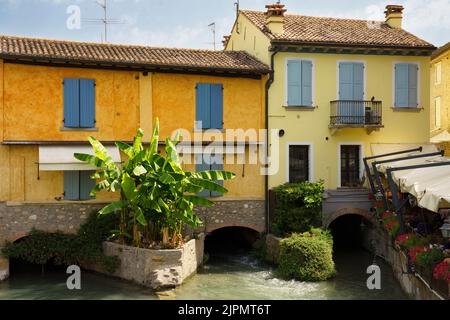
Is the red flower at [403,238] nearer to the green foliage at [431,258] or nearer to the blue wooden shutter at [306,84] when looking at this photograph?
the green foliage at [431,258]

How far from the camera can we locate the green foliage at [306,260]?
53.2 ft

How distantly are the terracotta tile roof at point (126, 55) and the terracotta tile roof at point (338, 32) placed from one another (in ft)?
6.07

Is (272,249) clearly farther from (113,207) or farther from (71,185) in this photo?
(71,185)

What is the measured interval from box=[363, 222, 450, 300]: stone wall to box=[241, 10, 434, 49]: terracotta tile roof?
7378mm

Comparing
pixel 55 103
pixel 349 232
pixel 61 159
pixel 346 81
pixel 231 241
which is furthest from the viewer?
pixel 231 241

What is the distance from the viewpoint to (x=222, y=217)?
18.8 metres

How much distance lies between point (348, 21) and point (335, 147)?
20.5ft

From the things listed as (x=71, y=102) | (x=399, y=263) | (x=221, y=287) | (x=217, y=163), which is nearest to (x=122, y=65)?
(x=71, y=102)

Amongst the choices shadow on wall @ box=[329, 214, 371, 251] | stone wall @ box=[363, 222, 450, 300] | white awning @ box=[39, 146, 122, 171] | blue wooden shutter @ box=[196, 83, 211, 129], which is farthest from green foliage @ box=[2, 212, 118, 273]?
shadow on wall @ box=[329, 214, 371, 251]

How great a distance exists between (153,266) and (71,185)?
4446 mm

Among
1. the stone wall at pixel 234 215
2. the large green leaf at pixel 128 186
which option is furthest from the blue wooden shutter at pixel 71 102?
the stone wall at pixel 234 215

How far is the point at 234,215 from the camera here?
18969mm

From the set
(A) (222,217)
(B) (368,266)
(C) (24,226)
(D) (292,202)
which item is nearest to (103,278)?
(C) (24,226)
